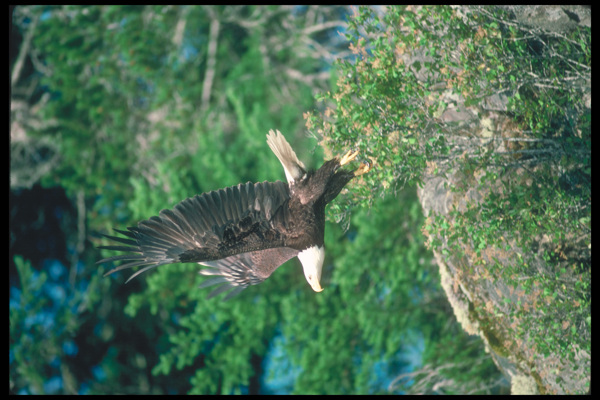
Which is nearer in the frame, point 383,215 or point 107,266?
point 383,215

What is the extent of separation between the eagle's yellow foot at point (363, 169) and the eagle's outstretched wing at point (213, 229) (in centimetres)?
68

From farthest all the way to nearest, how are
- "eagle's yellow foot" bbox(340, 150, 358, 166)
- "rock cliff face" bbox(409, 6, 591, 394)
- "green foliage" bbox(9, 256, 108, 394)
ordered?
"green foliage" bbox(9, 256, 108, 394) < "rock cliff face" bbox(409, 6, 591, 394) < "eagle's yellow foot" bbox(340, 150, 358, 166)

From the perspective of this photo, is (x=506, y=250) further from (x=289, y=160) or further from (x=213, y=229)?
(x=213, y=229)

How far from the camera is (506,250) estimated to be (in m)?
6.60

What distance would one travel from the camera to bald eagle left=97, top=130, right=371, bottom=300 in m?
6.33

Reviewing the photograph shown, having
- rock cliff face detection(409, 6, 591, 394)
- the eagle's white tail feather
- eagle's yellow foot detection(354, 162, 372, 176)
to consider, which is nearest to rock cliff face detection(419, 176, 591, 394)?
rock cliff face detection(409, 6, 591, 394)

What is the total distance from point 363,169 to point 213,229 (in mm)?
1440

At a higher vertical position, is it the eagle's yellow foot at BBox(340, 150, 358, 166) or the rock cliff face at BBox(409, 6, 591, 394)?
the eagle's yellow foot at BBox(340, 150, 358, 166)

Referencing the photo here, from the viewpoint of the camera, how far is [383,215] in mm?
12430

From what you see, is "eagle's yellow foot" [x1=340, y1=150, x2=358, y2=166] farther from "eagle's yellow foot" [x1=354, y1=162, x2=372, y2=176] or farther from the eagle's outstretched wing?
the eagle's outstretched wing

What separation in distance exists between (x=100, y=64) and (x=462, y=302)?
29.9ft

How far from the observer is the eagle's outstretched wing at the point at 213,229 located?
6.29 metres
